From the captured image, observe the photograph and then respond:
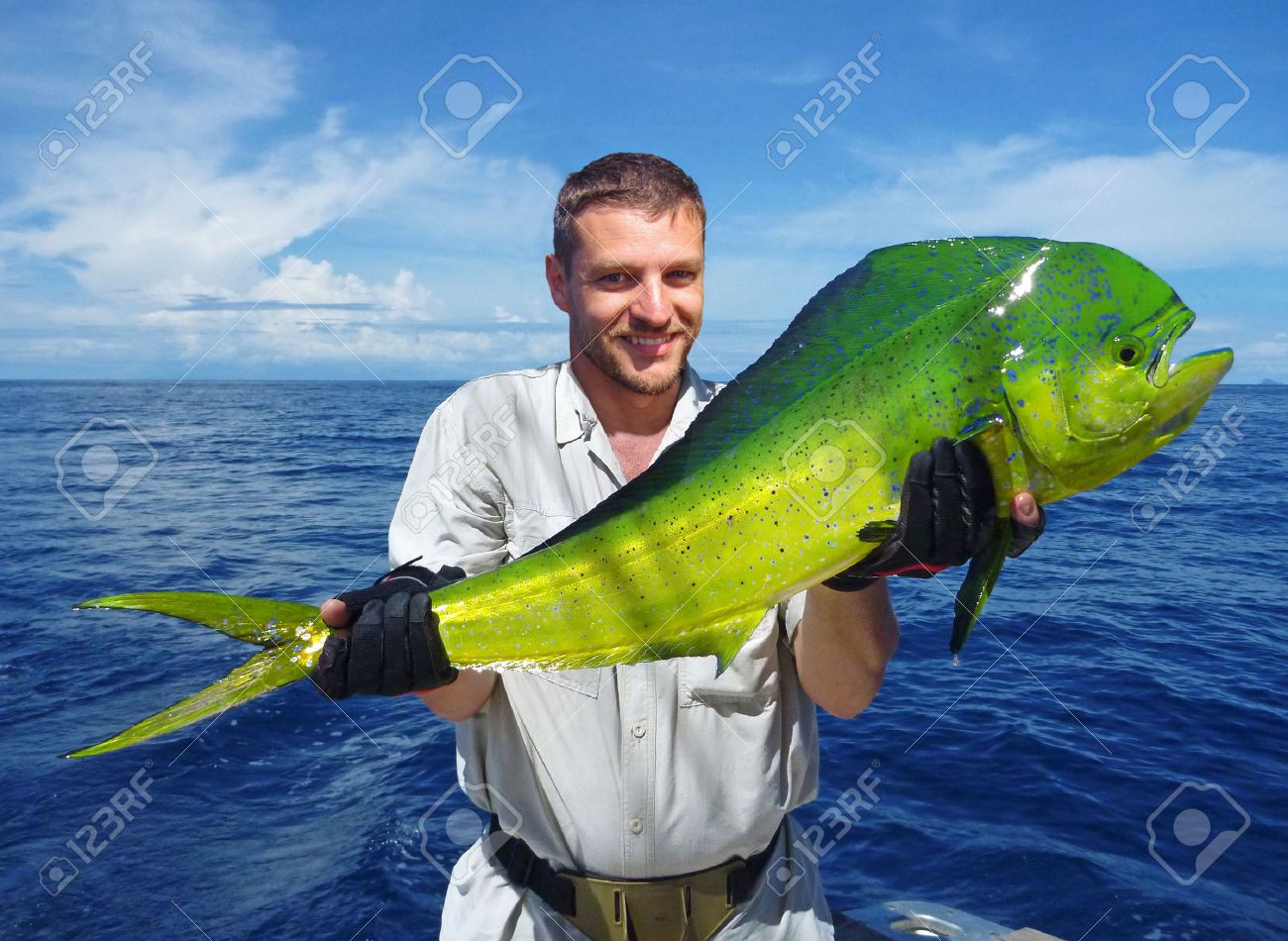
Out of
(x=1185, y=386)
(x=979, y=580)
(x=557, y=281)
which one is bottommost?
(x=979, y=580)

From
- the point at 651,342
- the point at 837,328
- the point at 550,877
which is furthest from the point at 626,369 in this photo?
the point at 550,877

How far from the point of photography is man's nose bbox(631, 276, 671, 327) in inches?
101

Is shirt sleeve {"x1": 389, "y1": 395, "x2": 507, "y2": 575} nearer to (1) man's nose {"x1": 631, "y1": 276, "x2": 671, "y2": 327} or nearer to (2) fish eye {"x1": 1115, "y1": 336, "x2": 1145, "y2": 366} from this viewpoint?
(1) man's nose {"x1": 631, "y1": 276, "x2": 671, "y2": 327}

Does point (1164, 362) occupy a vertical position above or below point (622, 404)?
below

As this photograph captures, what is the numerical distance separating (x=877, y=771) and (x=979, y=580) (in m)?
5.51

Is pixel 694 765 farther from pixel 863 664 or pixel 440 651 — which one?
pixel 440 651

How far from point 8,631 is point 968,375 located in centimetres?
1100

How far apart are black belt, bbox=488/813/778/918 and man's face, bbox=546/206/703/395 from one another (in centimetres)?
133

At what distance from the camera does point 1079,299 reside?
5.89ft

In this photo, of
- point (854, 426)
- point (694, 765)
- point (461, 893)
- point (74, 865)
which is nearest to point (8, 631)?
point (74, 865)

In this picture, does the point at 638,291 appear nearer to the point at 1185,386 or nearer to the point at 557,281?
the point at 557,281

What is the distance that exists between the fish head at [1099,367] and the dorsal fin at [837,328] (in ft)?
0.40

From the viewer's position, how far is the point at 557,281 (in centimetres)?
294

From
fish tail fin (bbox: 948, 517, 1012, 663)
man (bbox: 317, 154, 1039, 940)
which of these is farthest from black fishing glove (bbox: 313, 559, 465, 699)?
fish tail fin (bbox: 948, 517, 1012, 663)
